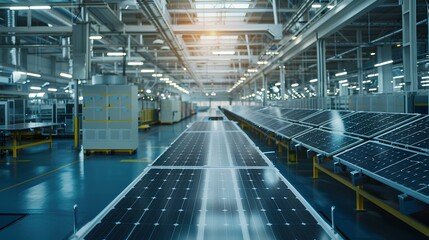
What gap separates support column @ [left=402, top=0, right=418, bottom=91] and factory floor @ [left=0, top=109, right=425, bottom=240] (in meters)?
2.60

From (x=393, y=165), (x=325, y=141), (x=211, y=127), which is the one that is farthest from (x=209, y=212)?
(x=211, y=127)

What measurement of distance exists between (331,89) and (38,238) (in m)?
31.0

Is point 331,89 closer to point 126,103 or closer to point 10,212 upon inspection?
point 126,103

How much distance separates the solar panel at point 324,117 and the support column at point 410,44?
2.02 m

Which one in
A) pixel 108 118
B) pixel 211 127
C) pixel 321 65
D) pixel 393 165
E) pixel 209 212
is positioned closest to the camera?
pixel 209 212

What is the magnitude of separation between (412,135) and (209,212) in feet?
12.4

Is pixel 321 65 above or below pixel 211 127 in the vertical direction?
above

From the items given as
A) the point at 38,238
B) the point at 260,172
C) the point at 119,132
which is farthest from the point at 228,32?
the point at 38,238

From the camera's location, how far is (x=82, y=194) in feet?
20.5

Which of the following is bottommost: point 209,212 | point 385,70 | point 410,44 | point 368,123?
point 209,212

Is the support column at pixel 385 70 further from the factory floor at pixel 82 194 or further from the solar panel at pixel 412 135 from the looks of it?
the solar panel at pixel 412 135

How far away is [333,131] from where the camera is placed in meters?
6.88

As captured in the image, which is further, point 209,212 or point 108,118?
point 108,118

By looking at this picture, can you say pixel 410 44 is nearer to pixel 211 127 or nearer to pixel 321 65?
pixel 321 65
